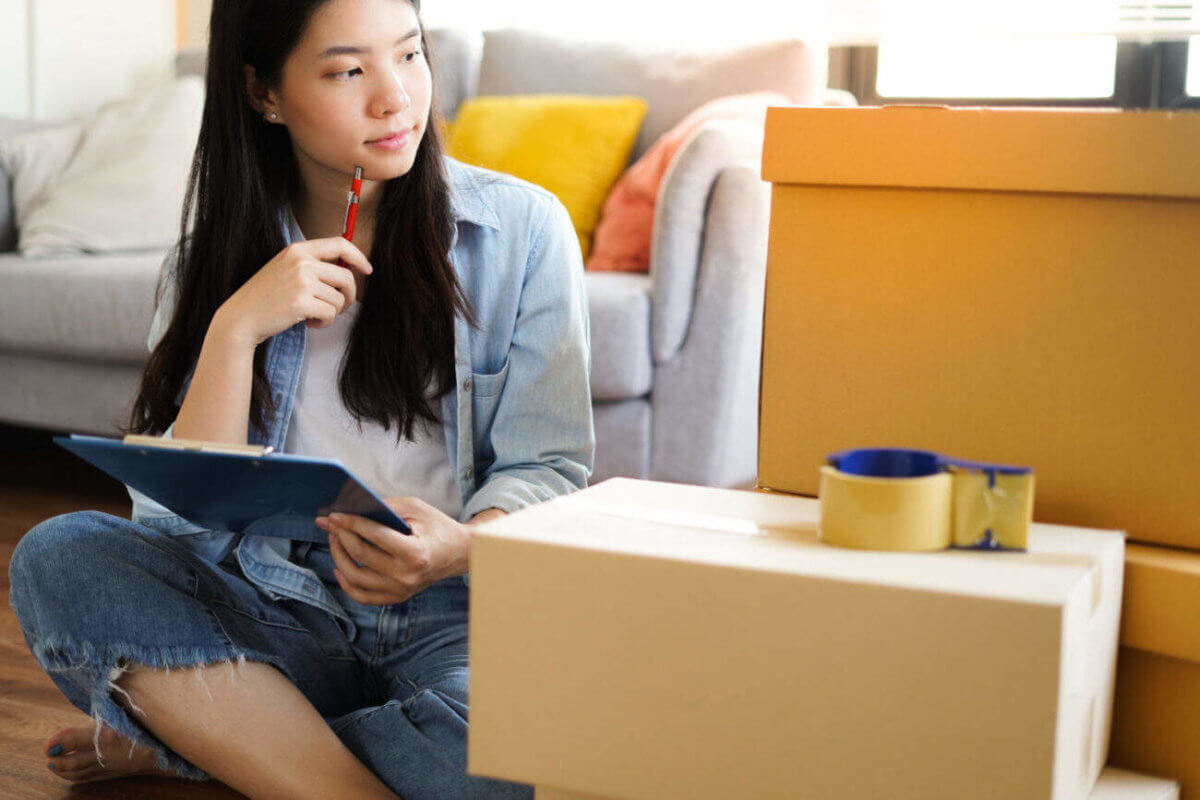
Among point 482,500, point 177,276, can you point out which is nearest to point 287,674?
point 482,500

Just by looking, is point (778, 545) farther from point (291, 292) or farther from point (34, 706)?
point (34, 706)

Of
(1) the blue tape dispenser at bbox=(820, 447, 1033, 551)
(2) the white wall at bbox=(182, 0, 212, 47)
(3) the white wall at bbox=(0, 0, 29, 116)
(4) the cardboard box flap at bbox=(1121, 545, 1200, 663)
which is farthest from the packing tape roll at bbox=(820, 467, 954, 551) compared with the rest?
(2) the white wall at bbox=(182, 0, 212, 47)

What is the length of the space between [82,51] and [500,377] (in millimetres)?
2698

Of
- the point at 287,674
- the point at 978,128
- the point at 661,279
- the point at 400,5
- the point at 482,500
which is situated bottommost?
the point at 287,674

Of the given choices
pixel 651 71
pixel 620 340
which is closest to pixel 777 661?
pixel 620 340

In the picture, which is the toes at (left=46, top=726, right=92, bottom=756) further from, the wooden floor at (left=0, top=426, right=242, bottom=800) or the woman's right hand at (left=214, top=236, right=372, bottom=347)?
the woman's right hand at (left=214, top=236, right=372, bottom=347)

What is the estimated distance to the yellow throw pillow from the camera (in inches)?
94.6

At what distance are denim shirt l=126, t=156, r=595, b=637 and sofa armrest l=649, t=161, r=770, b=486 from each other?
85cm

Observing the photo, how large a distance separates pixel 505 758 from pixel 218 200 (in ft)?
2.05

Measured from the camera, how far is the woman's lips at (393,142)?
1.12 meters

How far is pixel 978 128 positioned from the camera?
838 mm

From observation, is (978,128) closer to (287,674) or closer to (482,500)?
(482,500)

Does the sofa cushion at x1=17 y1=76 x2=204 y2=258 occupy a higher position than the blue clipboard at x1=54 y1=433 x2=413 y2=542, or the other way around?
the sofa cushion at x1=17 y1=76 x2=204 y2=258

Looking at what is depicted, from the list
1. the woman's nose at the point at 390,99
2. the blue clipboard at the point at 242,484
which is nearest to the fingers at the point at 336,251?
the woman's nose at the point at 390,99
